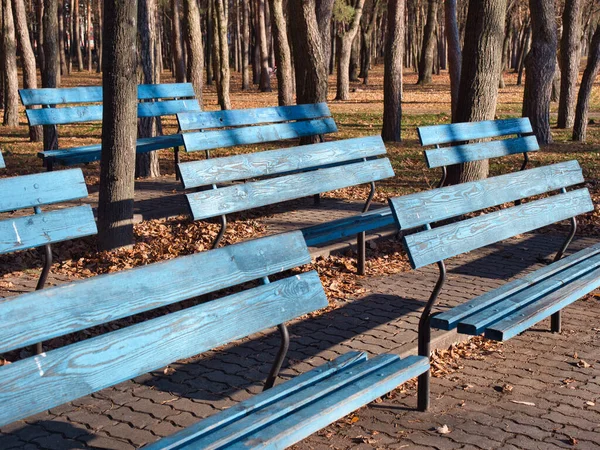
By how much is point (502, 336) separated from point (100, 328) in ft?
8.53

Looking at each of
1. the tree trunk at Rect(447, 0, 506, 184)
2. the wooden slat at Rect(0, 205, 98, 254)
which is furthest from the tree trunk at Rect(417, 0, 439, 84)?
the wooden slat at Rect(0, 205, 98, 254)

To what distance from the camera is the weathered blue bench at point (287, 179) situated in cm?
560

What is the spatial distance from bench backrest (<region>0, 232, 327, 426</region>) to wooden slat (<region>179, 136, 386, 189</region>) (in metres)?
2.19

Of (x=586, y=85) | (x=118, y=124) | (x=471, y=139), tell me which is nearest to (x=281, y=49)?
(x=586, y=85)

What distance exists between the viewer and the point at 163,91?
9.91 metres

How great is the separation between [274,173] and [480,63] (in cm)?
304

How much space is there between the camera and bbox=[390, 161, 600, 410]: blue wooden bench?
4172 millimetres

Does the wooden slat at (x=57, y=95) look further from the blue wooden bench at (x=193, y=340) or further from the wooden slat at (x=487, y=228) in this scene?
the blue wooden bench at (x=193, y=340)

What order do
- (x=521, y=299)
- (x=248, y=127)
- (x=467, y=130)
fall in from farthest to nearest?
(x=467, y=130)
(x=248, y=127)
(x=521, y=299)

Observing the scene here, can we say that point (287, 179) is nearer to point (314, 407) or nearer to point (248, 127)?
point (248, 127)

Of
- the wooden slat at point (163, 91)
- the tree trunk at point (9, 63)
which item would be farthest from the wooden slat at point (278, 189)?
the tree trunk at point (9, 63)

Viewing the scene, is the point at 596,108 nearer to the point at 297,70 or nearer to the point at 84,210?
the point at 297,70

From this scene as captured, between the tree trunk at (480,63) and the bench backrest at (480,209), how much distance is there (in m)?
2.24

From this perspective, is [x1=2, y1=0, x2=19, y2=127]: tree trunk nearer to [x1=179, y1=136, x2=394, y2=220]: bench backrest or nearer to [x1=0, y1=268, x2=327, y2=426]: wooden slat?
[x1=179, y1=136, x2=394, y2=220]: bench backrest
